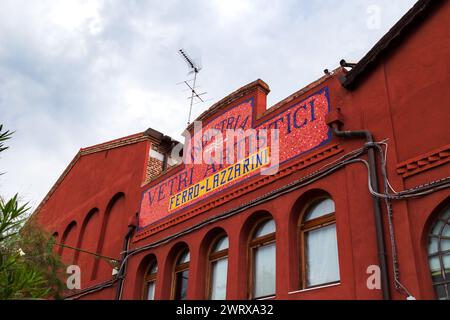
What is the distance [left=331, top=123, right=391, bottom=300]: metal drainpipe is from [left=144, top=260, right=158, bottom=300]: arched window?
6.89 m

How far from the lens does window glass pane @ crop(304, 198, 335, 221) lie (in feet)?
32.0

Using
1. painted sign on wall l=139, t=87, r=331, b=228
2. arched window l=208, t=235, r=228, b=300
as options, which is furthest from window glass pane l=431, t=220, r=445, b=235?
Result: arched window l=208, t=235, r=228, b=300

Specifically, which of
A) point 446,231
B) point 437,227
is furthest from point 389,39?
point 446,231

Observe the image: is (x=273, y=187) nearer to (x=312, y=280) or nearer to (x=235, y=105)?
(x=312, y=280)

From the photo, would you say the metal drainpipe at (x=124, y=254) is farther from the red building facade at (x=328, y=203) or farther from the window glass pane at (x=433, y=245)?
the window glass pane at (x=433, y=245)

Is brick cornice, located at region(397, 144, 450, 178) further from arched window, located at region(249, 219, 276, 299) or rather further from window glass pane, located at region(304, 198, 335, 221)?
arched window, located at region(249, 219, 276, 299)

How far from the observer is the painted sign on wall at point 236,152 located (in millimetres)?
10555

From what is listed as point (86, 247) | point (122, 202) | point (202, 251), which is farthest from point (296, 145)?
point (86, 247)

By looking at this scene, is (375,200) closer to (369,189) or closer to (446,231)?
(369,189)
